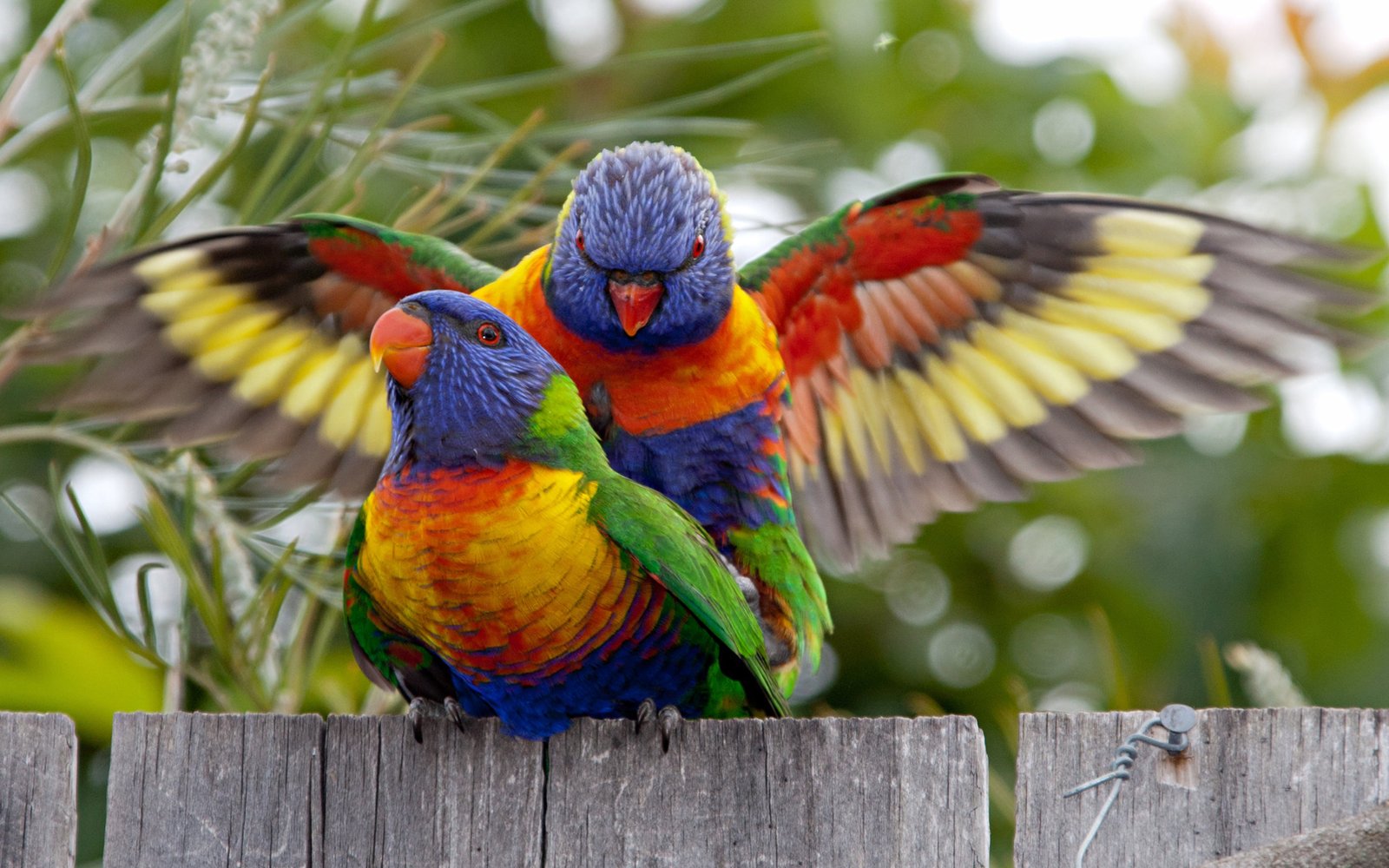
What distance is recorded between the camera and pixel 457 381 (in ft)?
5.17

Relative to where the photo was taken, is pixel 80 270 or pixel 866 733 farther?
pixel 80 270

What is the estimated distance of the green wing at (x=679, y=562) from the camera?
1476 millimetres

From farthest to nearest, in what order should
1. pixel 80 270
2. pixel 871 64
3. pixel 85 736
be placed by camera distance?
pixel 871 64 → pixel 85 736 → pixel 80 270

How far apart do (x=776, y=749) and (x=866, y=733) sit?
91 mm

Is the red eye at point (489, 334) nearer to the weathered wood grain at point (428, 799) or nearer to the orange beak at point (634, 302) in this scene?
the orange beak at point (634, 302)

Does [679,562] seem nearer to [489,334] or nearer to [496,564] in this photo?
[496,564]

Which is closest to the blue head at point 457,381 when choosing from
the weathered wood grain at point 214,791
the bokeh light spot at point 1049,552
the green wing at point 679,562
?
the green wing at point 679,562

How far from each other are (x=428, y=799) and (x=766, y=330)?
43.2 inches

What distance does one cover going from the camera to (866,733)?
1233mm

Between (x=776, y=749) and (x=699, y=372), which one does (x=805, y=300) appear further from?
(x=776, y=749)

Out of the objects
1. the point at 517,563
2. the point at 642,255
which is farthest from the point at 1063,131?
the point at 517,563

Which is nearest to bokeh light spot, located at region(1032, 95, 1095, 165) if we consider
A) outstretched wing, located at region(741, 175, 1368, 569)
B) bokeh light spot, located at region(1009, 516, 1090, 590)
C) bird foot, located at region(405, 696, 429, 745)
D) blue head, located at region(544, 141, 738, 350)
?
bokeh light spot, located at region(1009, 516, 1090, 590)

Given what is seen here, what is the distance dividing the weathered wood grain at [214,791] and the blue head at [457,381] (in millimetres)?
379

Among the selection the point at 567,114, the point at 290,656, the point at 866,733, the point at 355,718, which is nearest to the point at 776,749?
the point at 866,733
